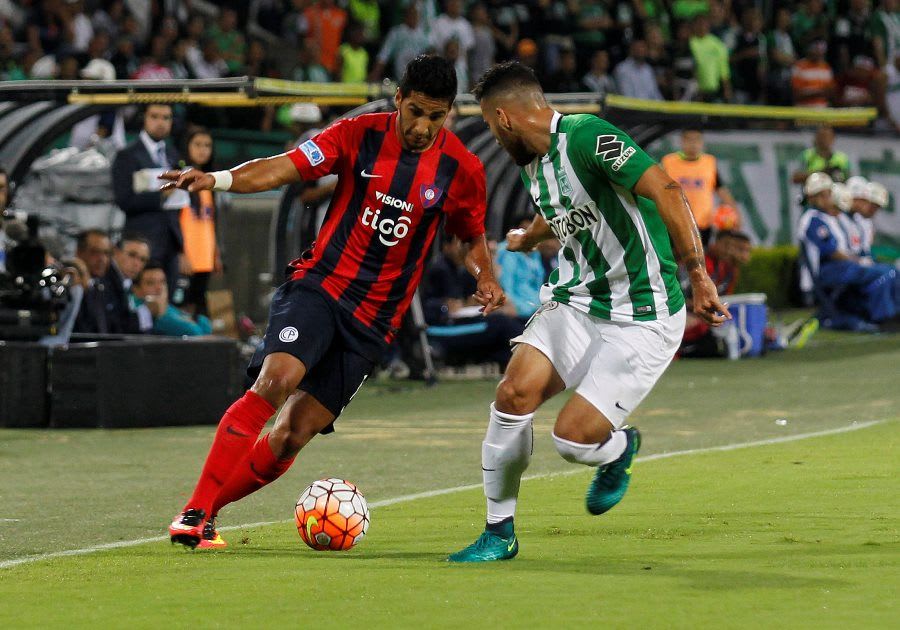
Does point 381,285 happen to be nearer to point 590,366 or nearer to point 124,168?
point 590,366

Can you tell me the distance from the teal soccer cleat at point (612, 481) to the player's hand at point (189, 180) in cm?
193

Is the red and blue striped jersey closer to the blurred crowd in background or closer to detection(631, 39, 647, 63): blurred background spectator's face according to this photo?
the blurred crowd in background

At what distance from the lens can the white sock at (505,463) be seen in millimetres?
6688

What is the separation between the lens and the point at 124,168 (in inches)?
576

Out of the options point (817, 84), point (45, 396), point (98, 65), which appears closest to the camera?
point (45, 396)

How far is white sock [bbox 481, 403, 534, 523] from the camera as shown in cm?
669

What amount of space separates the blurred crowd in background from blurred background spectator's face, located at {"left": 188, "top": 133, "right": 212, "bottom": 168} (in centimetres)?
343

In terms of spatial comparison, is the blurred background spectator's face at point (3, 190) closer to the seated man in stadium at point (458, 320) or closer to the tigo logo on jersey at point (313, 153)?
the seated man in stadium at point (458, 320)

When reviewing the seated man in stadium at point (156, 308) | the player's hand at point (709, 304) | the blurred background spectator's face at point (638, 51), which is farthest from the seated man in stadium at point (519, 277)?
the player's hand at point (709, 304)

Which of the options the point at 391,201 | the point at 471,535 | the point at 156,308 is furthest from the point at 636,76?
the point at 471,535

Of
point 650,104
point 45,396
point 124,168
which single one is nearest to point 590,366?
point 45,396

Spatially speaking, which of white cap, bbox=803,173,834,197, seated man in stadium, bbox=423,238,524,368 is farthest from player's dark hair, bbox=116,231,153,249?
white cap, bbox=803,173,834,197

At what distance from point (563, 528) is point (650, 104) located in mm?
11107

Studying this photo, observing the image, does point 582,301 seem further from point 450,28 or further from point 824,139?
point 824,139
